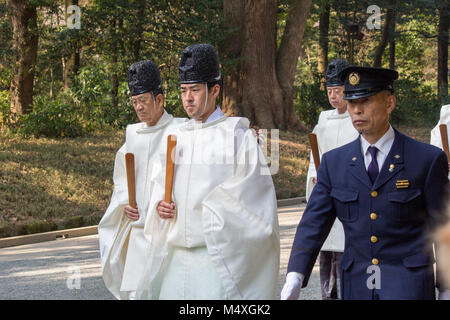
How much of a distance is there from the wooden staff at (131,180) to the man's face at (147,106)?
435 millimetres

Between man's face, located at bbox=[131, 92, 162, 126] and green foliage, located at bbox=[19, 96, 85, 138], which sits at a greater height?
man's face, located at bbox=[131, 92, 162, 126]

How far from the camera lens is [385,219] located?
3473 mm

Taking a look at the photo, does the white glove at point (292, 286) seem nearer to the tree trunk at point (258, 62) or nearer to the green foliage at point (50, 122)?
the green foliage at point (50, 122)

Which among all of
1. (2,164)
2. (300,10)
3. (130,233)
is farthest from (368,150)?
(300,10)

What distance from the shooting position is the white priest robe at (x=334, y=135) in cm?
729

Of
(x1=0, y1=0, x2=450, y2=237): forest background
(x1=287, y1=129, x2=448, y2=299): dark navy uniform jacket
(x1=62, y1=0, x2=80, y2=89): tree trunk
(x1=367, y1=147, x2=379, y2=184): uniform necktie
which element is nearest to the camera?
(x1=287, y1=129, x2=448, y2=299): dark navy uniform jacket

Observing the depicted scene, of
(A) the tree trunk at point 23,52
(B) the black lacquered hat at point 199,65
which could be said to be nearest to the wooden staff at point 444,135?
(B) the black lacquered hat at point 199,65

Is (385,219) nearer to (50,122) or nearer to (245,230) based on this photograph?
(245,230)

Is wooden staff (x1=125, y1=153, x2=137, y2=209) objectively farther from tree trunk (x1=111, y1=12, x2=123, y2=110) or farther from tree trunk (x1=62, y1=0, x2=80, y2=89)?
tree trunk (x1=62, y1=0, x2=80, y2=89)

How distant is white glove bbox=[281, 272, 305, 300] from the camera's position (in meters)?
3.44

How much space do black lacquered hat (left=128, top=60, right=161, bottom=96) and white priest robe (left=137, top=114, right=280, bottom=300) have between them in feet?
4.69

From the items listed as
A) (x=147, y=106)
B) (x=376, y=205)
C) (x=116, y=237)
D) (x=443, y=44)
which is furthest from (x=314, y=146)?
(x=443, y=44)

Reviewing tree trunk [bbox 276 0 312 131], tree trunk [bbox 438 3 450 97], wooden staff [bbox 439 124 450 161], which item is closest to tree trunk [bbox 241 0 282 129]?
tree trunk [bbox 276 0 312 131]

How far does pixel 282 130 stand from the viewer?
21.3 meters
